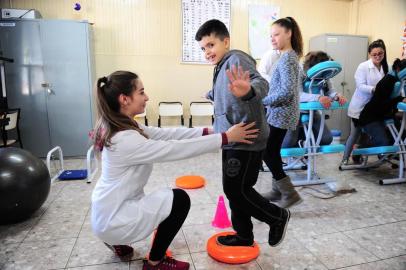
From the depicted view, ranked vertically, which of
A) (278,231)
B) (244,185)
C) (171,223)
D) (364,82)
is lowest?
(278,231)

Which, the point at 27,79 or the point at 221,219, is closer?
the point at 221,219

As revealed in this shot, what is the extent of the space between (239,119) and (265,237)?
924 millimetres

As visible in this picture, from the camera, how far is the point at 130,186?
1.36 metres

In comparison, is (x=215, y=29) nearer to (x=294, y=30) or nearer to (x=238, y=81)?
(x=238, y=81)

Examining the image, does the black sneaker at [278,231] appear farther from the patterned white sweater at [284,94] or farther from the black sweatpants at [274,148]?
the patterned white sweater at [284,94]

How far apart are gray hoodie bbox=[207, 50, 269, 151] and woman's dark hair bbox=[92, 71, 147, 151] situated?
0.43 metres

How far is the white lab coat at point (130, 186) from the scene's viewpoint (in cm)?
130

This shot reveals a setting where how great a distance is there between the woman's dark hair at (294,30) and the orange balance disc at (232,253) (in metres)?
1.40

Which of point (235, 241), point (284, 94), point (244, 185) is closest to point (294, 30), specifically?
point (284, 94)

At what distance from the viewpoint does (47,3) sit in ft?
14.2

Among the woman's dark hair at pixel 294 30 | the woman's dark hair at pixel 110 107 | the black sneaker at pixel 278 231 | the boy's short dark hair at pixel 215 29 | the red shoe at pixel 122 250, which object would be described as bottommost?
the red shoe at pixel 122 250

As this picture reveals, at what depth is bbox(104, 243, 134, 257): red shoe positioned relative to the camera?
5.32 ft

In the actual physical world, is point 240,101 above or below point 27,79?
below

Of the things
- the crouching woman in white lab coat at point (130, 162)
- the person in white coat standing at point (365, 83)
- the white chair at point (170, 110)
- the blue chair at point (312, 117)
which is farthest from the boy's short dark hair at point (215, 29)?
the white chair at point (170, 110)
